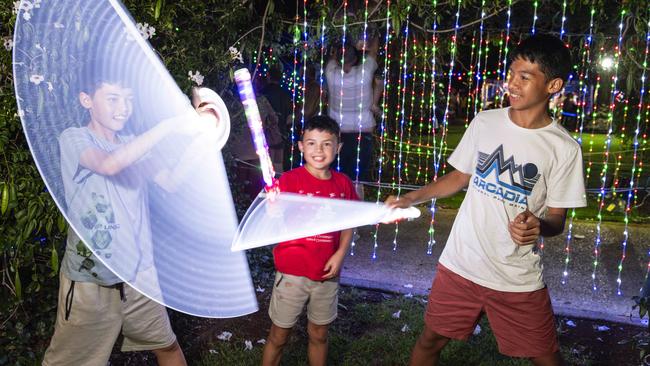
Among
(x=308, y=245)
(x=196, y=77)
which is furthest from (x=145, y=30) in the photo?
(x=308, y=245)

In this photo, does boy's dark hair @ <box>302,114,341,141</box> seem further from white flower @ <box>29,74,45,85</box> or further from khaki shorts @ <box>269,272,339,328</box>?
white flower @ <box>29,74,45,85</box>

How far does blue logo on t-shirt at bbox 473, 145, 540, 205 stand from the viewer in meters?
2.69

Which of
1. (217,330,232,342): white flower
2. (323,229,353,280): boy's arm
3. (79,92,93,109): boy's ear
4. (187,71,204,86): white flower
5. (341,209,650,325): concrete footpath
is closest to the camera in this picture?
(79,92,93,109): boy's ear

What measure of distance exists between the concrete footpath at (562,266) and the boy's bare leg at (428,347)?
1920 millimetres

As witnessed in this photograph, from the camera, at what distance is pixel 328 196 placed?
10.1ft

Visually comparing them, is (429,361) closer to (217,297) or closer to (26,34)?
(217,297)

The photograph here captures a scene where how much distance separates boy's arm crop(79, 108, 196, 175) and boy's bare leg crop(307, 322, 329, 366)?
4.03ft

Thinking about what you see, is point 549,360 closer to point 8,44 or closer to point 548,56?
point 548,56

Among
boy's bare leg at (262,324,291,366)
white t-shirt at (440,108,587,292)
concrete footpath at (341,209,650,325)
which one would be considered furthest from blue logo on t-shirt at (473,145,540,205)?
concrete footpath at (341,209,650,325)

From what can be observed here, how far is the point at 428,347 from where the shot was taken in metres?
2.97

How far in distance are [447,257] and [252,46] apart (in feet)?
6.71

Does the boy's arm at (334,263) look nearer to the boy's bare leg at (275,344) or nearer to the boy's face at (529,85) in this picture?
the boy's bare leg at (275,344)

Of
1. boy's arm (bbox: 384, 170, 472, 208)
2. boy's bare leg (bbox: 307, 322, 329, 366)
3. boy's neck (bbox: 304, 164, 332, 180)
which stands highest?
boy's neck (bbox: 304, 164, 332, 180)

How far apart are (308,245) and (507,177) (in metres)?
0.99
